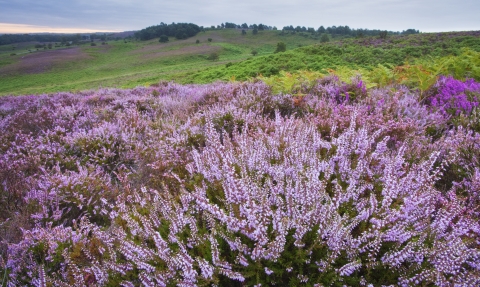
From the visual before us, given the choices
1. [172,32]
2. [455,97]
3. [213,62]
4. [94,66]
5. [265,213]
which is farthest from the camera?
[172,32]

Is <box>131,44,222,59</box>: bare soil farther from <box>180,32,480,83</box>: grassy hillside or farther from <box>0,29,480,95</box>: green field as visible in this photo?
<box>180,32,480,83</box>: grassy hillside

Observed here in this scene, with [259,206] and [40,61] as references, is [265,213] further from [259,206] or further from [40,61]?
[40,61]

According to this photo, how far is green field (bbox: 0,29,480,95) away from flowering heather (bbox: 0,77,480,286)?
5.53m

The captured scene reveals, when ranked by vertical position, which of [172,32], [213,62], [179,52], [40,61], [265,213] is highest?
[172,32]

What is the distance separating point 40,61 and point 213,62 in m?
32.0

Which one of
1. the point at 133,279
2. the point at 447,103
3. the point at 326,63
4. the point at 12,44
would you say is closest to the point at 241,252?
the point at 133,279

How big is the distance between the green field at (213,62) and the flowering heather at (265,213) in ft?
18.1

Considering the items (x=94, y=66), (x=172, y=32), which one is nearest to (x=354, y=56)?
(x=94, y=66)

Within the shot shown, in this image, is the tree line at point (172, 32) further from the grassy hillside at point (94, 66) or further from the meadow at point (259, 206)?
the meadow at point (259, 206)

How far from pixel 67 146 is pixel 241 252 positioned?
13.8 feet

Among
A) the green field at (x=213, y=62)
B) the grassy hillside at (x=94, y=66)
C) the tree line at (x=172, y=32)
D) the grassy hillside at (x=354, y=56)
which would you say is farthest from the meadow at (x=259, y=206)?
the tree line at (x=172, y=32)

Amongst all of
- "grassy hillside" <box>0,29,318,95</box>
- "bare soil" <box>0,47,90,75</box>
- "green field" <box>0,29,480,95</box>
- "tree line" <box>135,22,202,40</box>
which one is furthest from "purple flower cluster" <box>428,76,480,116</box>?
"tree line" <box>135,22,202,40</box>

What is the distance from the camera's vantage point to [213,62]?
47.8 meters

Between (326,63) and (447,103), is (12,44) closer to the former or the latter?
(326,63)
